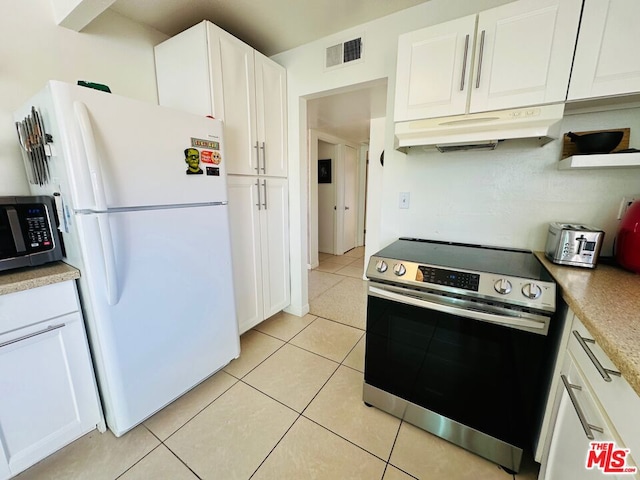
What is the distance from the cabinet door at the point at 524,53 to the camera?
113 centimetres

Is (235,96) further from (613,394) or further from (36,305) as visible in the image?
(613,394)

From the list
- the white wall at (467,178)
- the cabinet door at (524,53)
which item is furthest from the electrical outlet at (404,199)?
the cabinet door at (524,53)

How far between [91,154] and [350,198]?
4.52 metres

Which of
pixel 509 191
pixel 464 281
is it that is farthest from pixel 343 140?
pixel 464 281

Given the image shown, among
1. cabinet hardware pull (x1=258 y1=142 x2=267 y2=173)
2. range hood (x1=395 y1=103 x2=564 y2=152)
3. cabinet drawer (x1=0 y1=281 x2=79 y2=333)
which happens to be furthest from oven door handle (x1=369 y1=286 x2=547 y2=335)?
cabinet drawer (x1=0 y1=281 x2=79 y2=333)

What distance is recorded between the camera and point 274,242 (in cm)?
231

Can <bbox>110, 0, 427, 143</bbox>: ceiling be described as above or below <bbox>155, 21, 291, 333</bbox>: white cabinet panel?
above

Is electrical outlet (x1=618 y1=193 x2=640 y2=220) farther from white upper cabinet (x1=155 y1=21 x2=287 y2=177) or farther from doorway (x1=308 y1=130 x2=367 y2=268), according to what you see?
doorway (x1=308 y1=130 x2=367 y2=268)

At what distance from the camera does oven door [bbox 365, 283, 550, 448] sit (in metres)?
1.08

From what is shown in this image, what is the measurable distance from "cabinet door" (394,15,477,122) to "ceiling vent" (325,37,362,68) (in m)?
0.55

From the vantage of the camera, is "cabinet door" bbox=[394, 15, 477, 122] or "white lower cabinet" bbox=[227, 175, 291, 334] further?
"white lower cabinet" bbox=[227, 175, 291, 334]

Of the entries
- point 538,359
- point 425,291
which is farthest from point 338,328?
point 538,359

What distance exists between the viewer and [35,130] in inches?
46.9

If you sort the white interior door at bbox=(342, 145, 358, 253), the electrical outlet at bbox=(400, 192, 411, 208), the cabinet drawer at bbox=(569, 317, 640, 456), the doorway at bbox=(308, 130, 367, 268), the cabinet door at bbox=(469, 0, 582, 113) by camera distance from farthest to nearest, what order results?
1. the white interior door at bbox=(342, 145, 358, 253)
2. the doorway at bbox=(308, 130, 367, 268)
3. the electrical outlet at bbox=(400, 192, 411, 208)
4. the cabinet door at bbox=(469, 0, 582, 113)
5. the cabinet drawer at bbox=(569, 317, 640, 456)
